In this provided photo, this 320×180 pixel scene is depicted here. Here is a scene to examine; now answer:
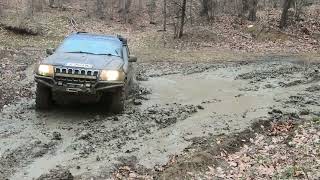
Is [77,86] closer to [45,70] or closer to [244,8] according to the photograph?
[45,70]

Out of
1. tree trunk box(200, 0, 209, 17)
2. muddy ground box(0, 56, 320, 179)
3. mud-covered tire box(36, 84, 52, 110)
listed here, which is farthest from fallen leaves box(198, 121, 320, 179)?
tree trunk box(200, 0, 209, 17)

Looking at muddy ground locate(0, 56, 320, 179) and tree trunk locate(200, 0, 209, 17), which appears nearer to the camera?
muddy ground locate(0, 56, 320, 179)

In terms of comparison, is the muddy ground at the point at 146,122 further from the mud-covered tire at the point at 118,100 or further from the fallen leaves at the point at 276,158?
the fallen leaves at the point at 276,158

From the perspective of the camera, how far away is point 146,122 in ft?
34.1

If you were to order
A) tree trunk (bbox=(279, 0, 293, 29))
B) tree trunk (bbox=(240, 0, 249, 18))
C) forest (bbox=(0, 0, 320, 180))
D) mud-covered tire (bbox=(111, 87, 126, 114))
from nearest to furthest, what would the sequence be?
forest (bbox=(0, 0, 320, 180)), mud-covered tire (bbox=(111, 87, 126, 114)), tree trunk (bbox=(279, 0, 293, 29)), tree trunk (bbox=(240, 0, 249, 18))

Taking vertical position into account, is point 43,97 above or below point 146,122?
above

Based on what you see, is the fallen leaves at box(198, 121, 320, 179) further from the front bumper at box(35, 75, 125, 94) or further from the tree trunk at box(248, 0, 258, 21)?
the tree trunk at box(248, 0, 258, 21)

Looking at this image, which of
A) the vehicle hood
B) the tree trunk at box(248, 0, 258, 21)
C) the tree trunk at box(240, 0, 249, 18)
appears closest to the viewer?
the vehicle hood

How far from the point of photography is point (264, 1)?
4038cm

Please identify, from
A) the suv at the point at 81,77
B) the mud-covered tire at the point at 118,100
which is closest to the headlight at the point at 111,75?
the suv at the point at 81,77

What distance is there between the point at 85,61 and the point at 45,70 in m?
0.80

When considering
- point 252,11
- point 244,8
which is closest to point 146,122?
point 252,11

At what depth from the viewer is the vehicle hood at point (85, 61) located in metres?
10.4

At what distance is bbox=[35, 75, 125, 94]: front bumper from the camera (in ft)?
33.3
